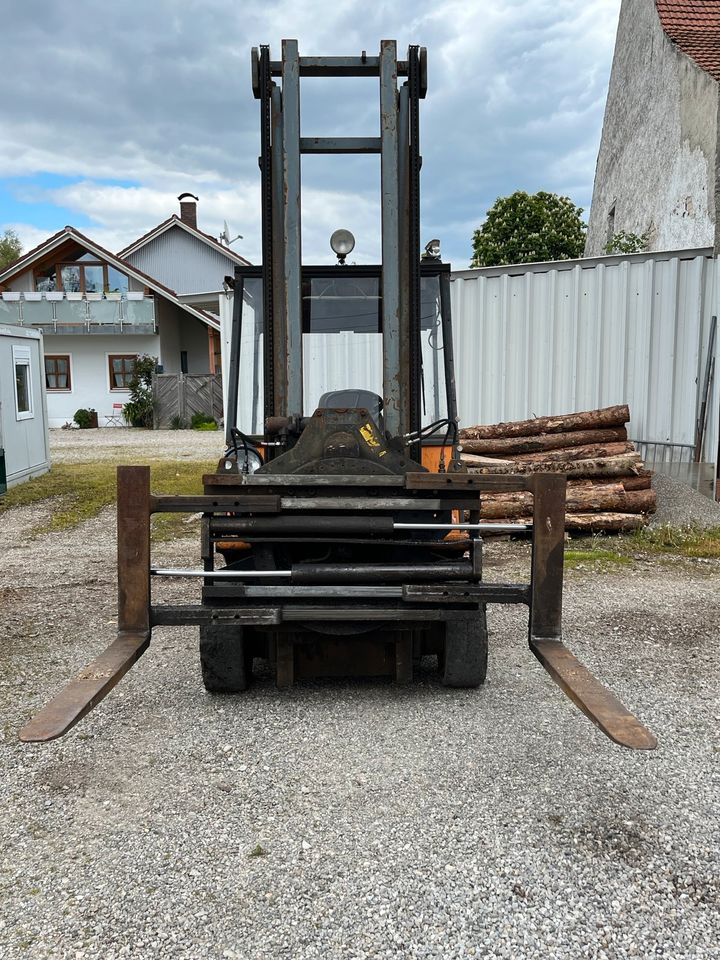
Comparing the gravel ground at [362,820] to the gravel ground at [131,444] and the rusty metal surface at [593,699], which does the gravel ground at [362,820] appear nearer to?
the rusty metal surface at [593,699]

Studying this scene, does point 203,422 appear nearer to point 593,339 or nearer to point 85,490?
point 85,490

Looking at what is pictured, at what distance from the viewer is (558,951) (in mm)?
2492

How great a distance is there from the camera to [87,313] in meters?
31.8

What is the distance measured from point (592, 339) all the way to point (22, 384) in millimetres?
10382

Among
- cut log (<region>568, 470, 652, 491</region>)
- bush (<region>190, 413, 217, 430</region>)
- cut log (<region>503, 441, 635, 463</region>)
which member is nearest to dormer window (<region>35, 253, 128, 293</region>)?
bush (<region>190, 413, 217, 430</region>)

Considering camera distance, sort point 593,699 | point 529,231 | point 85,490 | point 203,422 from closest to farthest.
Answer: point 593,699 < point 85,490 < point 203,422 < point 529,231

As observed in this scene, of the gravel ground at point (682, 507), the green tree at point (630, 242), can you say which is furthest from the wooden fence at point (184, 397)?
the gravel ground at point (682, 507)

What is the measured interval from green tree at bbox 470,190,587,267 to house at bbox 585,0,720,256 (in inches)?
552

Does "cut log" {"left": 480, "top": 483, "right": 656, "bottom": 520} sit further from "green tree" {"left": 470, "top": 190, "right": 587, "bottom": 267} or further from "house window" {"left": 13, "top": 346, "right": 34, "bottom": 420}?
"green tree" {"left": 470, "top": 190, "right": 587, "bottom": 267}

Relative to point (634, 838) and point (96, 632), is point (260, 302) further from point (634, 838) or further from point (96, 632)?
point (634, 838)

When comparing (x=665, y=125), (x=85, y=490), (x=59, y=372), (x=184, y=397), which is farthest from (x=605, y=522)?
(x=59, y=372)

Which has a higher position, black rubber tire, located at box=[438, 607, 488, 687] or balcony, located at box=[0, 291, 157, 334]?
balcony, located at box=[0, 291, 157, 334]

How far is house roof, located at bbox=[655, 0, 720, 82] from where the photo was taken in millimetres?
14812

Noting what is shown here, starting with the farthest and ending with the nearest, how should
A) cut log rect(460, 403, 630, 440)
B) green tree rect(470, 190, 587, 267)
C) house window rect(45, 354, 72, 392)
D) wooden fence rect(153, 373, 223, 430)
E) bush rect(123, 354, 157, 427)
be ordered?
green tree rect(470, 190, 587, 267) < house window rect(45, 354, 72, 392) < bush rect(123, 354, 157, 427) < wooden fence rect(153, 373, 223, 430) < cut log rect(460, 403, 630, 440)
